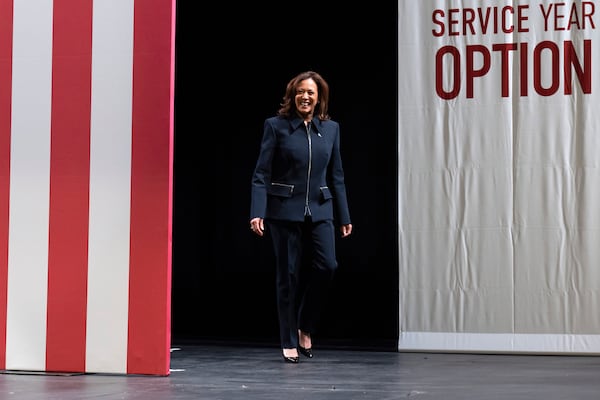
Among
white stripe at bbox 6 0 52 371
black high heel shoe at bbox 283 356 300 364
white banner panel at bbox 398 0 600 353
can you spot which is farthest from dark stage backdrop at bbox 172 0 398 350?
white stripe at bbox 6 0 52 371

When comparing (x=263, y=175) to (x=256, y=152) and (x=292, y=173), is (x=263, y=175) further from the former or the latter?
(x=256, y=152)

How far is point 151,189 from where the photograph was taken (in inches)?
177

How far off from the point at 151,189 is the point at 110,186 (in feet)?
0.59

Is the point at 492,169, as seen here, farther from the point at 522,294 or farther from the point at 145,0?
the point at 145,0

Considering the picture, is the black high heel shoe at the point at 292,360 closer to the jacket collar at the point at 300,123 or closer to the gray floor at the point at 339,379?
the gray floor at the point at 339,379

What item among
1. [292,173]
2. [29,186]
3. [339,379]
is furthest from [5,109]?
[339,379]

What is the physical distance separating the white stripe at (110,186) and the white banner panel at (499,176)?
1.93 meters

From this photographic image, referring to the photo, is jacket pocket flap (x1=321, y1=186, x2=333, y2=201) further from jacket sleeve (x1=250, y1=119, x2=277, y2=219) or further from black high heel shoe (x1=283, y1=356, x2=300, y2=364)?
black high heel shoe (x1=283, y1=356, x2=300, y2=364)

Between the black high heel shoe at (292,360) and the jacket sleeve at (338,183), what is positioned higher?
the jacket sleeve at (338,183)

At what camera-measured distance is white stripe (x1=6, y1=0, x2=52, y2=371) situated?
15.1ft

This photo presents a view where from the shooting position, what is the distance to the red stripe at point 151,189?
14.6 feet

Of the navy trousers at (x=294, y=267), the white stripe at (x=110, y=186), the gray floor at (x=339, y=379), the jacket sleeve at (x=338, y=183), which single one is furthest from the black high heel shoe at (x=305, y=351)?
the white stripe at (x=110, y=186)

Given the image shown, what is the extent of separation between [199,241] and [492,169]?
7.86ft

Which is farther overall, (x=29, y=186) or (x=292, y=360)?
(x=292, y=360)
